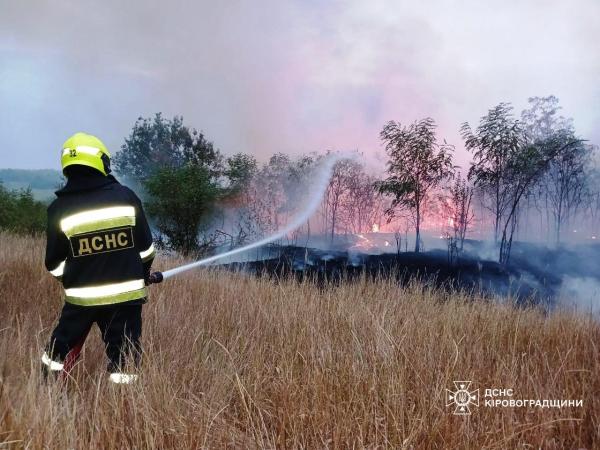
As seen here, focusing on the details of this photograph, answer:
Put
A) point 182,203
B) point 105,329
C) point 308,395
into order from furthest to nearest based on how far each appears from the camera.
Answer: point 182,203 < point 105,329 < point 308,395

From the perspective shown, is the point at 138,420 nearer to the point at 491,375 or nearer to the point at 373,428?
the point at 373,428

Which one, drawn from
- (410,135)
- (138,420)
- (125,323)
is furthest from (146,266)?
(410,135)

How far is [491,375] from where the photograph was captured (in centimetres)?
392

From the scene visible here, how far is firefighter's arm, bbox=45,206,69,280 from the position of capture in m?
3.73

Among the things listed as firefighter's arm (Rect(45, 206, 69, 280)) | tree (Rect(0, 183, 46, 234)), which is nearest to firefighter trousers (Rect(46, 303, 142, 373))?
firefighter's arm (Rect(45, 206, 69, 280))

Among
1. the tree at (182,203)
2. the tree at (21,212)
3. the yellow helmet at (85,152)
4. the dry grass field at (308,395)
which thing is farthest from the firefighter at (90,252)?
the tree at (21,212)

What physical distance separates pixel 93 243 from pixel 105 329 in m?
0.79

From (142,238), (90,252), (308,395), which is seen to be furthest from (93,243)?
(308,395)

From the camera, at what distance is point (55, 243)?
374cm

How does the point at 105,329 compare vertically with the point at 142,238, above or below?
below

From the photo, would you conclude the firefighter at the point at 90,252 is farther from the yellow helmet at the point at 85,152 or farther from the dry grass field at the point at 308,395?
the dry grass field at the point at 308,395

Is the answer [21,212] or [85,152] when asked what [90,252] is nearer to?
[85,152]

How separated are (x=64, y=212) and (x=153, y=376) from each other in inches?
62.5

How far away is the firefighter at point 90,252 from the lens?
3.74 meters
